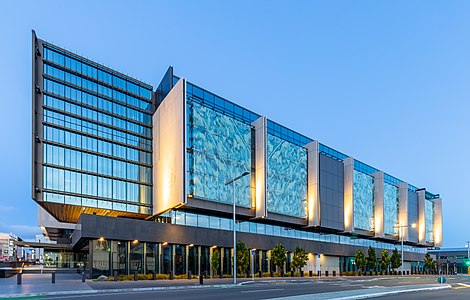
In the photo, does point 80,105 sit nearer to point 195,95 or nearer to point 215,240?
point 195,95

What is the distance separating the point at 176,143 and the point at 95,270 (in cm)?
1572

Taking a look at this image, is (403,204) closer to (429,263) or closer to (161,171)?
(429,263)

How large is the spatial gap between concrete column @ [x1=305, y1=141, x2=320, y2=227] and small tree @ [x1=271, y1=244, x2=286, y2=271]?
10867 millimetres

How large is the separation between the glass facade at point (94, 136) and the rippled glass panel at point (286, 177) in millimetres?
16375

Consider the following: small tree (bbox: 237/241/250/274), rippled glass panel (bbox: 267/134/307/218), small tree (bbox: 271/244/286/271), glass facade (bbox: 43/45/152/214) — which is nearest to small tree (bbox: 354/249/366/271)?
rippled glass panel (bbox: 267/134/307/218)

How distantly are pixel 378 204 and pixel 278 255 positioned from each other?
37.4 meters

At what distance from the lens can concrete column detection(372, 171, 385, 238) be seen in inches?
3359

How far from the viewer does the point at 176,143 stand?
4888cm

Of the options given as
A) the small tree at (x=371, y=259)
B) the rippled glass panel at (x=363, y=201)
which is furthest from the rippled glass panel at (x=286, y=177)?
the small tree at (x=371, y=259)

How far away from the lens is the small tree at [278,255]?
184 feet

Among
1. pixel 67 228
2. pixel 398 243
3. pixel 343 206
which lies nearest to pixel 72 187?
pixel 67 228

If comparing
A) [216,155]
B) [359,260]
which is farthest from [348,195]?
[216,155]

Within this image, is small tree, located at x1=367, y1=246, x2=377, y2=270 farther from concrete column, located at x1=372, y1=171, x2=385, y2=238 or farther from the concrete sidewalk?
the concrete sidewalk

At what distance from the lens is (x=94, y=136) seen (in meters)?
54.0
